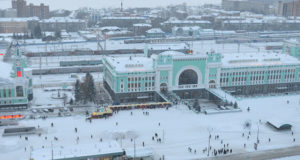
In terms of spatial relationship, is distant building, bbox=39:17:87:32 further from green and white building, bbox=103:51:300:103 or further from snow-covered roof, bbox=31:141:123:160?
snow-covered roof, bbox=31:141:123:160

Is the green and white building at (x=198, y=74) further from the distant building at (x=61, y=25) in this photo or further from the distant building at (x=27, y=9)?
the distant building at (x=27, y=9)

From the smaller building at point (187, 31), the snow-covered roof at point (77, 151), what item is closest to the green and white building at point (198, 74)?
the snow-covered roof at point (77, 151)

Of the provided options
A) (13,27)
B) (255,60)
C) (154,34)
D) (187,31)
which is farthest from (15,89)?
(13,27)

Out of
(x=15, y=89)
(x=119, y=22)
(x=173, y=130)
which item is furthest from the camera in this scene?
(x=119, y=22)

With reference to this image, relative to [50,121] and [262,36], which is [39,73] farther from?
[262,36]

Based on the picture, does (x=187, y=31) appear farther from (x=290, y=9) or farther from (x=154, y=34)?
(x=290, y=9)

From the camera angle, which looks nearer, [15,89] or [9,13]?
[15,89]
